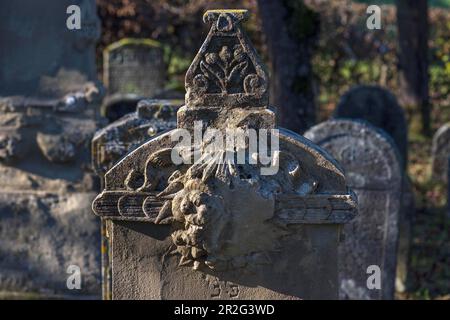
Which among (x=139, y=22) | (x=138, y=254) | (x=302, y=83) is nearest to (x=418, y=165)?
(x=302, y=83)

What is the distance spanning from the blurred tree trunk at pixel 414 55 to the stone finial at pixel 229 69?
10.9 meters

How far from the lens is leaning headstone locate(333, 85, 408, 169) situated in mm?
9828

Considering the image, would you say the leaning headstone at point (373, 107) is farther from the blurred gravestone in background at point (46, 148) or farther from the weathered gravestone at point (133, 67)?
the weathered gravestone at point (133, 67)

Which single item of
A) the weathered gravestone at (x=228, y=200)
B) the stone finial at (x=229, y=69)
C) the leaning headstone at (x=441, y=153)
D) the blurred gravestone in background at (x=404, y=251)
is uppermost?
the stone finial at (x=229, y=69)

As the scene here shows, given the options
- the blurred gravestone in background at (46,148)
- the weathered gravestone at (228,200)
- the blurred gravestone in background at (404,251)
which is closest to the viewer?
the weathered gravestone at (228,200)

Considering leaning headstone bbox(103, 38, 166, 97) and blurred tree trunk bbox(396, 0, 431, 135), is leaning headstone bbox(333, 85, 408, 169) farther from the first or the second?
blurred tree trunk bbox(396, 0, 431, 135)

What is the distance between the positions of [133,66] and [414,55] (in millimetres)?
4141

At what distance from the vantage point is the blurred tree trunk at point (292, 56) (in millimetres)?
10398

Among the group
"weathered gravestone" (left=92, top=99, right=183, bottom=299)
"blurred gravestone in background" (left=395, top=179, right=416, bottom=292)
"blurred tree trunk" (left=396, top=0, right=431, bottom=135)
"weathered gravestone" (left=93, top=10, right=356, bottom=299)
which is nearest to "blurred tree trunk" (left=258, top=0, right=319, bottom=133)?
"blurred gravestone in background" (left=395, top=179, right=416, bottom=292)

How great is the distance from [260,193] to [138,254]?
678 mm

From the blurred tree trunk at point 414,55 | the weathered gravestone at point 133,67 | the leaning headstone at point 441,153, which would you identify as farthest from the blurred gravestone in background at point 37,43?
the blurred tree trunk at point 414,55

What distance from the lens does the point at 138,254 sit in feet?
15.5

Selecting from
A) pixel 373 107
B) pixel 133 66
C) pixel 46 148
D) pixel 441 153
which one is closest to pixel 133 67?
pixel 133 66

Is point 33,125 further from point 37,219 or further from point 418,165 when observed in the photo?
point 418,165
